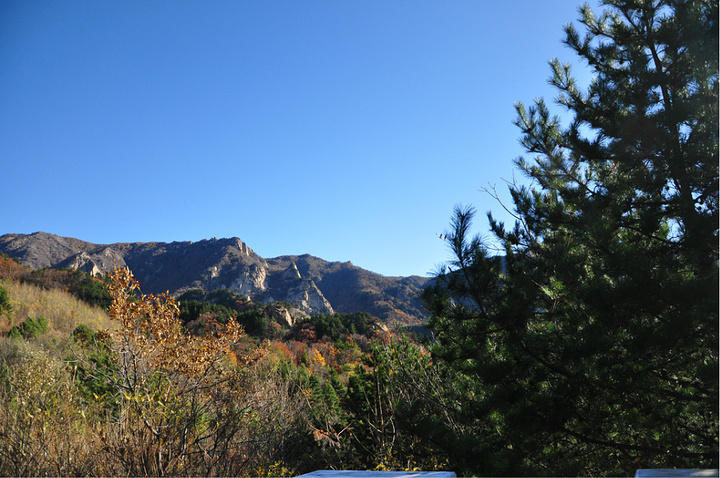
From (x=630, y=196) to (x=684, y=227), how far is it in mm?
410

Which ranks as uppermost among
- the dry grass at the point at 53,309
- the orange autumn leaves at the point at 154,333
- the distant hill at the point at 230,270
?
the distant hill at the point at 230,270

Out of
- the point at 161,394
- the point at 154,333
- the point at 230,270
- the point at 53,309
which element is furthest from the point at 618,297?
the point at 230,270

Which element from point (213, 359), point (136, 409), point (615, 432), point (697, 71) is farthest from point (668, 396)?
point (213, 359)

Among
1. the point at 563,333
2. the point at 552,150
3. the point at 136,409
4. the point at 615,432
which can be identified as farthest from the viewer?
the point at 136,409

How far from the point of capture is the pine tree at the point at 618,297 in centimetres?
254

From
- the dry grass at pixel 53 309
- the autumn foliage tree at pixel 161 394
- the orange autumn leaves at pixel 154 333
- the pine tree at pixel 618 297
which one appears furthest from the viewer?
the dry grass at pixel 53 309

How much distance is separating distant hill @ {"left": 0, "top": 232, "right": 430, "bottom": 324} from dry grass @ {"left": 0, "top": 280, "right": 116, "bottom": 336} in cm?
2299

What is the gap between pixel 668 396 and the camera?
280 cm

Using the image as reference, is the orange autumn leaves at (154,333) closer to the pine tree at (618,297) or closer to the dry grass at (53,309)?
the pine tree at (618,297)

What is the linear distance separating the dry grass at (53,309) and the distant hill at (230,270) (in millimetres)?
22985

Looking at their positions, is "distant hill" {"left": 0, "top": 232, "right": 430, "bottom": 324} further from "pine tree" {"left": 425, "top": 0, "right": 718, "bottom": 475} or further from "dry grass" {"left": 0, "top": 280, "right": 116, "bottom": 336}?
"pine tree" {"left": 425, "top": 0, "right": 718, "bottom": 475}

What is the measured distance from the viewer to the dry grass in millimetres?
18969

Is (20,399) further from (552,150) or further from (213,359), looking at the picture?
(552,150)

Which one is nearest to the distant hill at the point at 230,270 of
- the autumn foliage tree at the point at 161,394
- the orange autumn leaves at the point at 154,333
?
the orange autumn leaves at the point at 154,333
